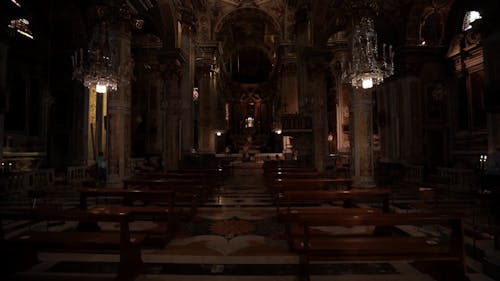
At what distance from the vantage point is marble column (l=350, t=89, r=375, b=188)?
8.73m

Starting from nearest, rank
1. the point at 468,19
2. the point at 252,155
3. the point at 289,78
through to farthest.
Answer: the point at 468,19
the point at 289,78
the point at 252,155

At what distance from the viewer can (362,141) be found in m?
8.79

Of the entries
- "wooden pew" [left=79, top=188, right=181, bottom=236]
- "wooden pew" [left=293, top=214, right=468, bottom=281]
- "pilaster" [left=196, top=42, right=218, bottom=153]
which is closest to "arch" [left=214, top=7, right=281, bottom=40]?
"pilaster" [left=196, top=42, right=218, bottom=153]

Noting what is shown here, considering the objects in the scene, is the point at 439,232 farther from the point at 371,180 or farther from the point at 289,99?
the point at 289,99

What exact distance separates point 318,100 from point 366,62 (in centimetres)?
Answer: 552

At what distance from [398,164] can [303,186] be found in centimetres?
1004

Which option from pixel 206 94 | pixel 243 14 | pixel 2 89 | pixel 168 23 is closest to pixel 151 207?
pixel 2 89

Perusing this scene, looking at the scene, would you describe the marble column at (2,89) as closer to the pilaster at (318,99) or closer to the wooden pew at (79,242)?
the wooden pew at (79,242)

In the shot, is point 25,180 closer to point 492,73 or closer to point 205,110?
point 205,110

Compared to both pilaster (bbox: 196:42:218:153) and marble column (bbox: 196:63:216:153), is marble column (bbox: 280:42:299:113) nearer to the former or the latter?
pilaster (bbox: 196:42:218:153)

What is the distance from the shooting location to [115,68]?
8.37m

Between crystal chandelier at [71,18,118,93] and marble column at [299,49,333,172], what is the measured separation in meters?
8.26

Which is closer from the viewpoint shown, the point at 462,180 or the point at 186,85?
the point at 462,180

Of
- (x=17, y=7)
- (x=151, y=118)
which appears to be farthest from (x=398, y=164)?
(x=17, y=7)
